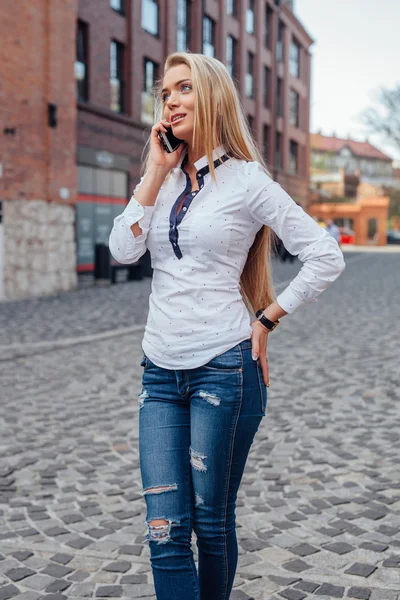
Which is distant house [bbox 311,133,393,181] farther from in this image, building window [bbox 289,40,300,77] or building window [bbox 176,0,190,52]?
building window [bbox 176,0,190,52]

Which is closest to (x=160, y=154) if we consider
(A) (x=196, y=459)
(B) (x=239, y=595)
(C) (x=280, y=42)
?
(A) (x=196, y=459)

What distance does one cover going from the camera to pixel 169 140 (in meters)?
2.42

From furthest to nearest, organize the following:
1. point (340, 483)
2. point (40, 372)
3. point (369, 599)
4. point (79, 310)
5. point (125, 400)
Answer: point (79, 310) < point (40, 372) < point (125, 400) < point (340, 483) < point (369, 599)

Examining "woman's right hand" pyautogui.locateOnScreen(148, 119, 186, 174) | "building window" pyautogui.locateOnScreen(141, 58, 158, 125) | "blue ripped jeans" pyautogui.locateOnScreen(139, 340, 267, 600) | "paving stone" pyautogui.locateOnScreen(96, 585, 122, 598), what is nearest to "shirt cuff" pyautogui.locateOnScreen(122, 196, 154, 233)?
"woman's right hand" pyautogui.locateOnScreen(148, 119, 186, 174)

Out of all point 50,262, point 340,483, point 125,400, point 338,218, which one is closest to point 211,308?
point 340,483

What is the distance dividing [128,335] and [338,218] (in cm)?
6139

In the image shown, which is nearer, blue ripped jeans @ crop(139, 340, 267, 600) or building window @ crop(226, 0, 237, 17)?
blue ripped jeans @ crop(139, 340, 267, 600)

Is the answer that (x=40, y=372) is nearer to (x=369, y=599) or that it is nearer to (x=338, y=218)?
(x=369, y=599)

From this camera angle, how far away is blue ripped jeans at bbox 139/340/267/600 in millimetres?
2260

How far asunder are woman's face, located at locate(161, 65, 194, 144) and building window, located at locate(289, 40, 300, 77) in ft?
146

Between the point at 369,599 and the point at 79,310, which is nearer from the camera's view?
the point at 369,599

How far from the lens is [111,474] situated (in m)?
4.69

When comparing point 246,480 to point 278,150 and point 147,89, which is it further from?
point 278,150

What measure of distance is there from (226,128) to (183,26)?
1092 inches
